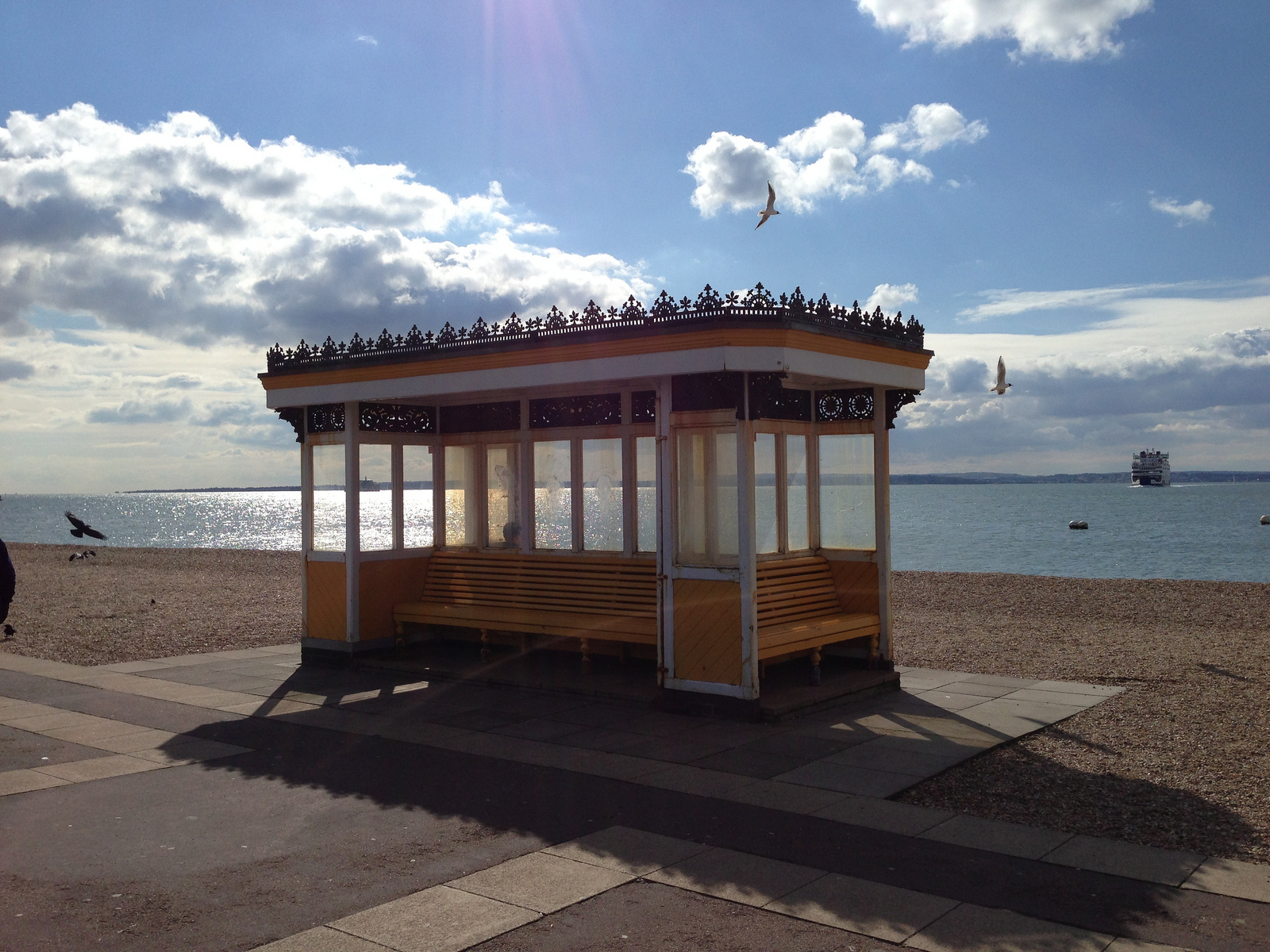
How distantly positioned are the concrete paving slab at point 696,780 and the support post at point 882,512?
408 cm

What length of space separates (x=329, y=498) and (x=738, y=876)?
8.96 metres

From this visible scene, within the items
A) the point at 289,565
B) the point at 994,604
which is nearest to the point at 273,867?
the point at 994,604

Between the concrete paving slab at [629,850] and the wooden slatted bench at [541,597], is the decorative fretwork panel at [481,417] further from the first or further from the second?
the concrete paving slab at [629,850]

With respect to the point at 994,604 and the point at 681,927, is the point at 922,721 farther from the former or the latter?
the point at 994,604

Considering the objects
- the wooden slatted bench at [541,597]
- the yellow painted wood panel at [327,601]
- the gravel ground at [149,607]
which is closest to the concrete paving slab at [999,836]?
the wooden slatted bench at [541,597]

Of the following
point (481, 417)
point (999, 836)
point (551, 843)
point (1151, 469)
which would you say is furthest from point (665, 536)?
point (1151, 469)

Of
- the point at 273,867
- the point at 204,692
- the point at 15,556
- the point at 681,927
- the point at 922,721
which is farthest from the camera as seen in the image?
the point at 15,556

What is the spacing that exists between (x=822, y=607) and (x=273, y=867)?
688cm

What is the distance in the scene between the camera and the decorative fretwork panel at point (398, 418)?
12898 millimetres

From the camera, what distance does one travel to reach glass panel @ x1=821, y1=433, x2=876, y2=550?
11.5m

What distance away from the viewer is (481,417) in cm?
1320

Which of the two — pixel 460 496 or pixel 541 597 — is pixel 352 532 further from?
pixel 541 597

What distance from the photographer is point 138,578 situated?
90.5 ft

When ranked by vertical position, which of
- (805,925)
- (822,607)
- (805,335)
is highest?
(805,335)
